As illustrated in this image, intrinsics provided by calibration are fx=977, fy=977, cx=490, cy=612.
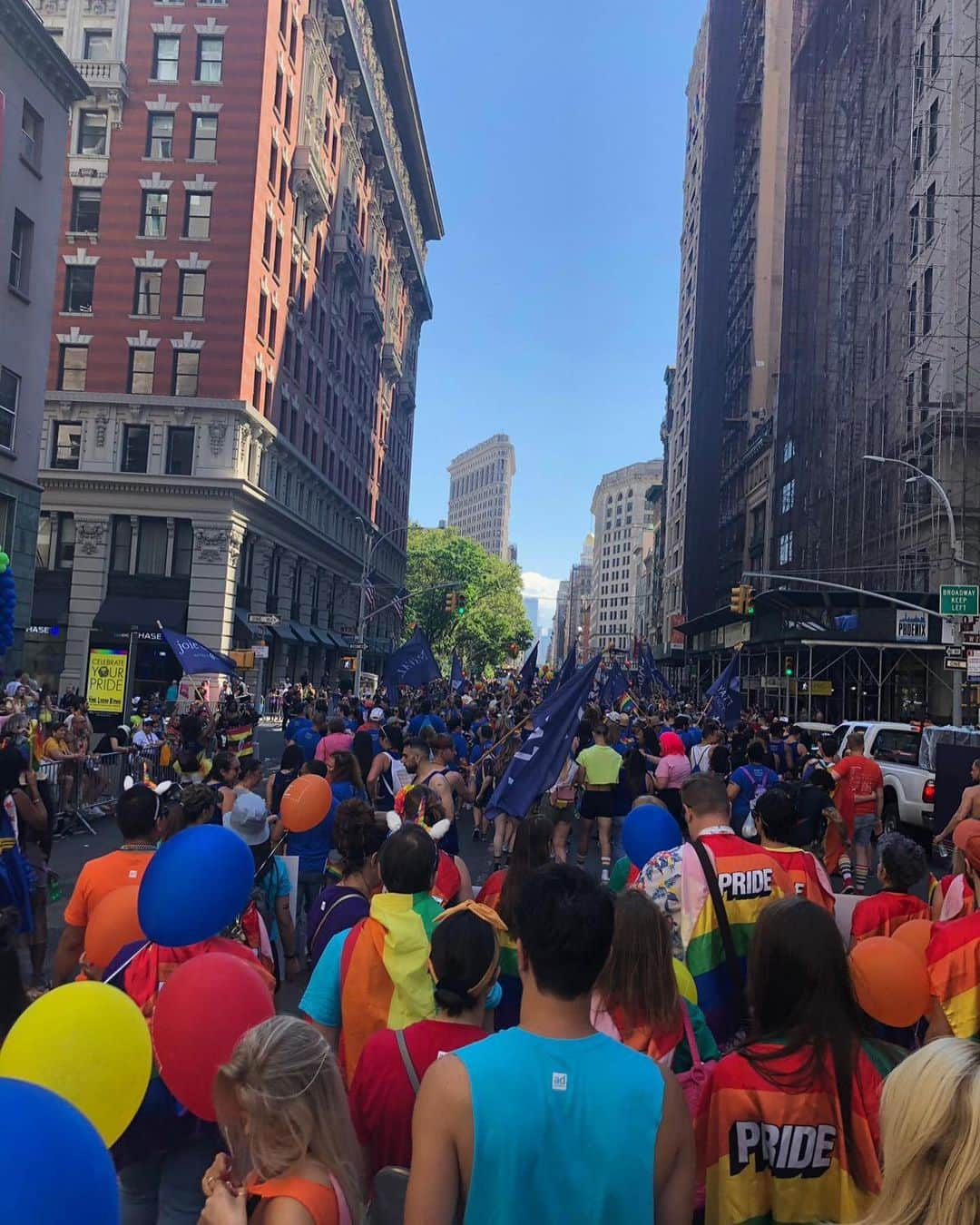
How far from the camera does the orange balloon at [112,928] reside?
4.20m

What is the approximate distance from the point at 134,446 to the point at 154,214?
9.16m

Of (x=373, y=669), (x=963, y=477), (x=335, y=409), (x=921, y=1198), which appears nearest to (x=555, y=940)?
(x=921, y=1198)

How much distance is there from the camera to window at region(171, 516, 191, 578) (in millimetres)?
37406

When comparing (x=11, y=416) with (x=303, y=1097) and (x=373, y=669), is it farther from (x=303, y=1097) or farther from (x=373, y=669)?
A: (x=373, y=669)

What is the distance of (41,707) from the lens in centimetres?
1989

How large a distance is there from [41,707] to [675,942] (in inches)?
725

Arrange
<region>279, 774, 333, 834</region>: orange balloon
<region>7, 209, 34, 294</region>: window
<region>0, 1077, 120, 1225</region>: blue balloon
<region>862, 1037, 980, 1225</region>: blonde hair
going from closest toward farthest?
1. <region>0, 1077, 120, 1225</region>: blue balloon
2. <region>862, 1037, 980, 1225</region>: blonde hair
3. <region>279, 774, 333, 834</region>: orange balloon
4. <region>7, 209, 34, 294</region>: window

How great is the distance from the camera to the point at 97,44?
3822 centimetres

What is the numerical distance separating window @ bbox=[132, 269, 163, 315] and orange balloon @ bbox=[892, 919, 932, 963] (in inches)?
1520

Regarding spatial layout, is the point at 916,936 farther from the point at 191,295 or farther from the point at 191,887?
the point at 191,295

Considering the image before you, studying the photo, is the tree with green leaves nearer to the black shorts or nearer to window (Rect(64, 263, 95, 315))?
window (Rect(64, 263, 95, 315))

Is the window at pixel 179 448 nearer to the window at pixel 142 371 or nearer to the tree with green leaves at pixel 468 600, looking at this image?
the window at pixel 142 371

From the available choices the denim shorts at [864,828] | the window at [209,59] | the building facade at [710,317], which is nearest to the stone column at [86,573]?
the window at [209,59]

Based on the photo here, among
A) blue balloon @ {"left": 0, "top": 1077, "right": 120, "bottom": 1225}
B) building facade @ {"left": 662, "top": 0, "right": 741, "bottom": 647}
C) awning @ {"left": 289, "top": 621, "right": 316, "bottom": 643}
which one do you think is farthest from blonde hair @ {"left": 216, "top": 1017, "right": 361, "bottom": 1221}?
building facade @ {"left": 662, "top": 0, "right": 741, "bottom": 647}
